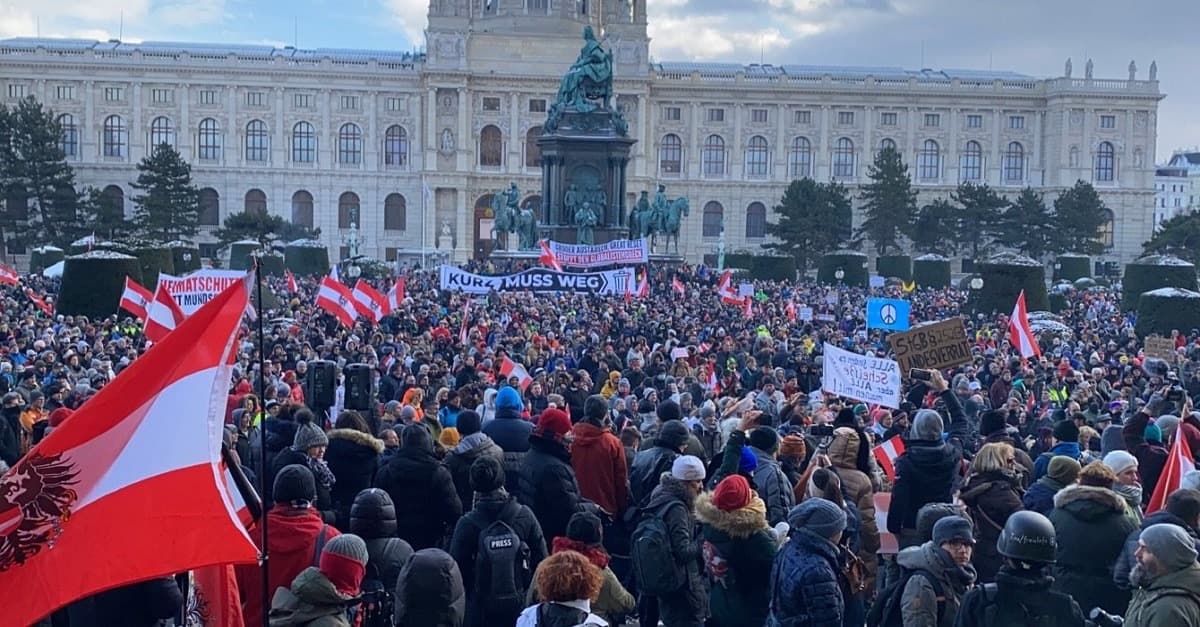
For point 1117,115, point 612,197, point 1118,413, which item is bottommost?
point 1118,413

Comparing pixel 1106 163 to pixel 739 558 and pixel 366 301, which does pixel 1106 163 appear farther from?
pixel 739 558

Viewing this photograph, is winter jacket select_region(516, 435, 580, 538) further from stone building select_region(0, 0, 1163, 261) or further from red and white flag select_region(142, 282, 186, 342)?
stone building select_region(0, 0, 1163, 261)

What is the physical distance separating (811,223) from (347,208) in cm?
2826

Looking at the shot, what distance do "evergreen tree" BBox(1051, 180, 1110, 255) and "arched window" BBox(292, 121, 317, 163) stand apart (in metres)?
42.7

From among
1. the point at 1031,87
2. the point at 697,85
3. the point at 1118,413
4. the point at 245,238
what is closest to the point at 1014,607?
the point at 1118,413

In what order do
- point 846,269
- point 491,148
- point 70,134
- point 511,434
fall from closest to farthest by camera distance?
point 511,434
point 846,269
point 70,134
point 491,148

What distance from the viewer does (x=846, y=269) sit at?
5428 centimetres

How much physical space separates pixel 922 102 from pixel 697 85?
14242 mm

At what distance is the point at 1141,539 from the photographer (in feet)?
17.2

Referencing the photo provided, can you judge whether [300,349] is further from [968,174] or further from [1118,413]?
[968,174]

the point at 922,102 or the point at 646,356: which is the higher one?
the point at 922,102

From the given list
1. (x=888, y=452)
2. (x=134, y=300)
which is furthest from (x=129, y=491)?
(x=134, y=300)

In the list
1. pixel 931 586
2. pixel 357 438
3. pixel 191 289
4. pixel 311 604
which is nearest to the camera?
pixel 311 604

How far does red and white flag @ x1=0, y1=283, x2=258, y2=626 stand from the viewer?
4.61 m
